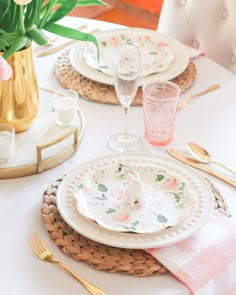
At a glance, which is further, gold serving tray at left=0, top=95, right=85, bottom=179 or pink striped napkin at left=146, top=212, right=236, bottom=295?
gold serving tray at left=0, top=95, right=85, bottom=179

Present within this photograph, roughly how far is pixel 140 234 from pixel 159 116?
364 millimetres

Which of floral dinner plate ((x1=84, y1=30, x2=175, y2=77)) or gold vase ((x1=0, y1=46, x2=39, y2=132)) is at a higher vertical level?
gold vase ((x1=0, y1=46, x2=39, y2=132))

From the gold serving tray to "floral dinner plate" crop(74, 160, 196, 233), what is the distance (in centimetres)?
10

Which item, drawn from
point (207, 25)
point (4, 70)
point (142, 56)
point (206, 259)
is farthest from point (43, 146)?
point (207, 25)

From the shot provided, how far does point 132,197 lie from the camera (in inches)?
46.0

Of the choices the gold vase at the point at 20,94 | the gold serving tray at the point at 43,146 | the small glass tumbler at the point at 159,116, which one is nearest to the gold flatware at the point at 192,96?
the small glass tumbler at the point at 159,116

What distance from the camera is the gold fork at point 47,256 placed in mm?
1017

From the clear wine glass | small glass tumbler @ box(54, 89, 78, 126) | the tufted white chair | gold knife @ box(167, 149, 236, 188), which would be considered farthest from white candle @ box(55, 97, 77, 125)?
the tufted white chair

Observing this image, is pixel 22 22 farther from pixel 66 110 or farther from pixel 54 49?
pixel 54 49

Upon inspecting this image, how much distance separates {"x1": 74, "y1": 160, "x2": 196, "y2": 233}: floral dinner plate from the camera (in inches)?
44.8

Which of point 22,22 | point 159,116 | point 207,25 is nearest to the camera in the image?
point 22,22

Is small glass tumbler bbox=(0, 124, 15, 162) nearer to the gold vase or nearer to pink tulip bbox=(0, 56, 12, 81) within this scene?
the gold vase

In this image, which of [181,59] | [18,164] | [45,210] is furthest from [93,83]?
[45,210]

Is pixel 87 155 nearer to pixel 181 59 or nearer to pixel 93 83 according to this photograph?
pixel 93 83
